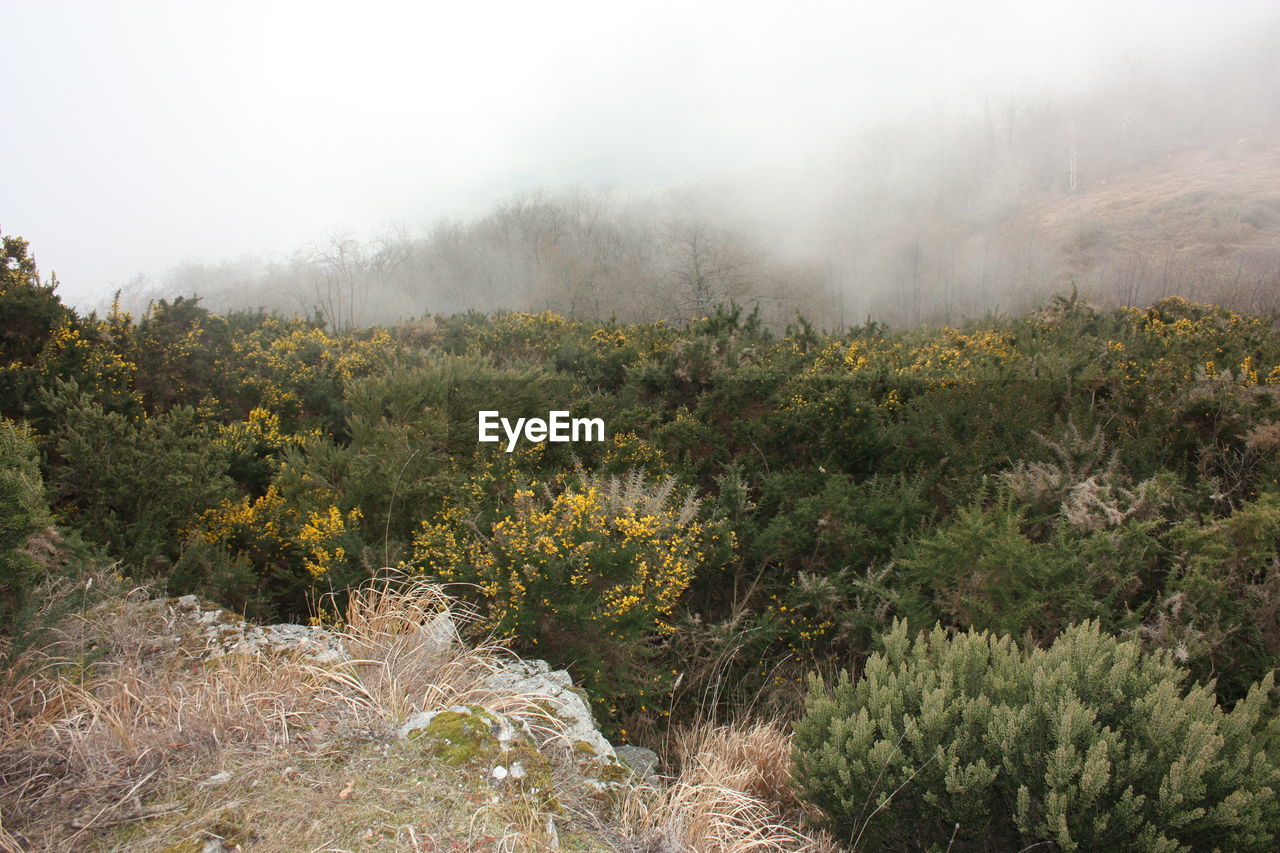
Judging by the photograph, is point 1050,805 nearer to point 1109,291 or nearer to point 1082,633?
point 1082,633

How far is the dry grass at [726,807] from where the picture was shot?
8.79ft

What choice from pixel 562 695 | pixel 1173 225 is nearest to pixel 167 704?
pixel 562 695

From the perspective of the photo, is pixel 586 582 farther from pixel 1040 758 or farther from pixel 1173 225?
pixel 1173 225

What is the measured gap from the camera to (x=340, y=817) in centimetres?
236

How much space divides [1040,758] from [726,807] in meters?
1.25

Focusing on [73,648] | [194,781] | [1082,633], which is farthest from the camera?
[73,648]

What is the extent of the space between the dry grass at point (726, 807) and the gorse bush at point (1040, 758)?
24 cm

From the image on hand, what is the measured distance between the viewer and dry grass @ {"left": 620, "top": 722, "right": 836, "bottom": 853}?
8.79ft

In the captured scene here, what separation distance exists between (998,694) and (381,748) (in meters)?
2.44

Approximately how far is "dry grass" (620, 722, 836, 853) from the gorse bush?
0.24m

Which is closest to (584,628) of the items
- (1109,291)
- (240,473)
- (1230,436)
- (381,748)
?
(381,748)

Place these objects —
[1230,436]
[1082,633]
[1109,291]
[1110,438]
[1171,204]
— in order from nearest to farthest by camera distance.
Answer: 1. [1082,633]
2. [1230,436]
3. [1110,438]
4. [1109,291]
5. [1171,204]

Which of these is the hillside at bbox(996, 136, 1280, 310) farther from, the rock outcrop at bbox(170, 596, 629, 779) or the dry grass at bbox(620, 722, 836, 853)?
the rock outcrop at bbox(170, 596, 629, 779)

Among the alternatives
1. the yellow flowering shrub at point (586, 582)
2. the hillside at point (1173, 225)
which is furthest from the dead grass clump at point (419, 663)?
the hillside at point (1173, 225)
